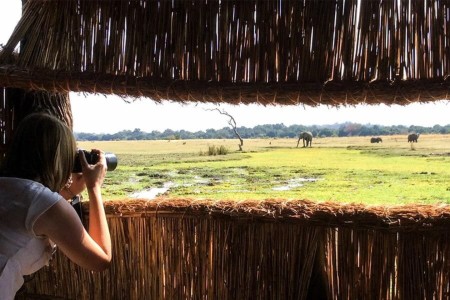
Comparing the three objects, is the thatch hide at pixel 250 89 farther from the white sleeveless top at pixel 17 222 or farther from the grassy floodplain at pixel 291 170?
the white sleeveless top at pixel 17 222

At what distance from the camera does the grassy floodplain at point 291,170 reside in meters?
1.54

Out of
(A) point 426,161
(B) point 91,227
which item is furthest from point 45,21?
(A) point 426,161

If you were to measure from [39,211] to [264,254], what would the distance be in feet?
2.55

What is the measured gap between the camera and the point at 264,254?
1611mm

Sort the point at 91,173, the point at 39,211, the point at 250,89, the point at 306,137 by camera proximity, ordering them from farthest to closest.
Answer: the point at 306,137 < the point at 250,89 < the point at 91,173 < the point at 39,211

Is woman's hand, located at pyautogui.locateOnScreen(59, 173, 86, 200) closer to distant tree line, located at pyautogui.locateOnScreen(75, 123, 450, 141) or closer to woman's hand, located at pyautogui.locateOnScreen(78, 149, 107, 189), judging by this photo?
woman's hand, located at pyautogui.locateOnScreen(78, 149, 107, 189)

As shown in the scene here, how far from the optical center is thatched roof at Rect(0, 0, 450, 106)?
1.44 metres

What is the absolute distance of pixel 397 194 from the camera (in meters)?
1.57

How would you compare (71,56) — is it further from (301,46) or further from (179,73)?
(301,46)

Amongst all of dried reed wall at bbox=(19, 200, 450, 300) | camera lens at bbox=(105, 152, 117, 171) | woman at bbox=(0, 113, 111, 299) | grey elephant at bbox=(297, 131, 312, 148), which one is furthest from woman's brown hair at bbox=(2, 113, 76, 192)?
grey elephant at bbox=(297, 131, 312, 148)

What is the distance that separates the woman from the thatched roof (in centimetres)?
44

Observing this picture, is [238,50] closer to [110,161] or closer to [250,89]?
[250,89]

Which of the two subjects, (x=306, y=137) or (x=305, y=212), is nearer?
(x=305, y=212)

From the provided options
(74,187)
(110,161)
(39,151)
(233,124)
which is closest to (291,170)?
(233,124)
